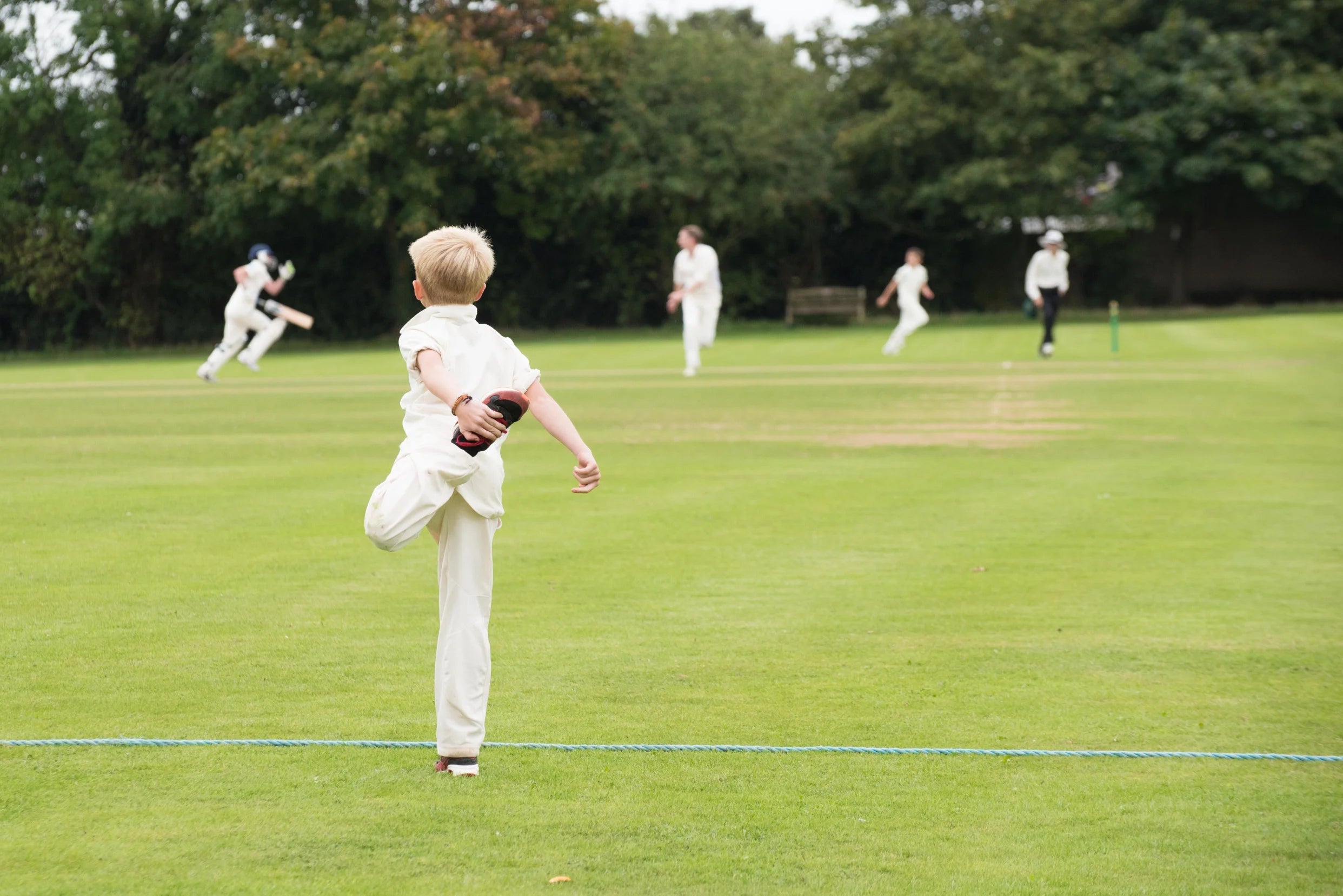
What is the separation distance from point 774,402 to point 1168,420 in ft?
16.5

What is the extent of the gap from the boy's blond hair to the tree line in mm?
36210

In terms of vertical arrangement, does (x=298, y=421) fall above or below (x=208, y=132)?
below

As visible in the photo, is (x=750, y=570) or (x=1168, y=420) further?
(x=1168, y=420)

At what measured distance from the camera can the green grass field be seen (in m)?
4.67

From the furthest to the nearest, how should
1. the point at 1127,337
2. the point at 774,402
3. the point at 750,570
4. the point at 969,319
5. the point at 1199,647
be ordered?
the point at 969,319
the point at 1127,337
the point at 774,402
the point at 750,570
the point at 1199,647

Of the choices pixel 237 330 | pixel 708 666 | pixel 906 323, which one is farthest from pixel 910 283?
pixel 708 666

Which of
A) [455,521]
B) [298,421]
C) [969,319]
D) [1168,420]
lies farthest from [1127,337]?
[455,521]

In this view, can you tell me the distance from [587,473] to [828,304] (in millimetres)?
40967

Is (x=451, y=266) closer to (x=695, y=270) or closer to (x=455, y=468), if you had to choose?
(x=455, y=468)

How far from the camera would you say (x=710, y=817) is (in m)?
4.98

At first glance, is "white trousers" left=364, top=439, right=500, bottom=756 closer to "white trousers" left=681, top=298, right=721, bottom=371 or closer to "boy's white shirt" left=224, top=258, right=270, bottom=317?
"white trousers" left=681, top=298, right=721, bottom=371

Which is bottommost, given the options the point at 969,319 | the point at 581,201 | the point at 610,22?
the point at 969,319

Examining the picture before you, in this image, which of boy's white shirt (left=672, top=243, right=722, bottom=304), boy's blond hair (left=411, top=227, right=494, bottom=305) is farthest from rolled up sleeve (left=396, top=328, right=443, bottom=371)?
boy's white shirt (left=672, top=243, right=722, bottom=304)

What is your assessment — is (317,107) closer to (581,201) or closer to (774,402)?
(581,201)
